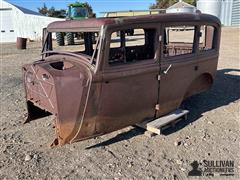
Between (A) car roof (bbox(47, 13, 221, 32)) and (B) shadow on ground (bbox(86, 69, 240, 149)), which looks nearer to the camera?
(A) car roof (bbox(47, 13, 221, 32))

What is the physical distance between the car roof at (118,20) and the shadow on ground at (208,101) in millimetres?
1694

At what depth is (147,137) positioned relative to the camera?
4281 millimetres

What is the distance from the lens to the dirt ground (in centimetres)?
343

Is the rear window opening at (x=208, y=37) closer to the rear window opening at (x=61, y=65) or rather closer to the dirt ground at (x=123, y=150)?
the dirt ground at (x=123, y=150)

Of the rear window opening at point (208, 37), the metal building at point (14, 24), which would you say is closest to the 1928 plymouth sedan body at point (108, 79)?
the rear window opening at point (208, 37)

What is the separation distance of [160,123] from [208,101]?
2.03 metres

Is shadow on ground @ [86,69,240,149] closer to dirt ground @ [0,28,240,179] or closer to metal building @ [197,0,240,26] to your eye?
dirt ground @ [0,28,240,179]

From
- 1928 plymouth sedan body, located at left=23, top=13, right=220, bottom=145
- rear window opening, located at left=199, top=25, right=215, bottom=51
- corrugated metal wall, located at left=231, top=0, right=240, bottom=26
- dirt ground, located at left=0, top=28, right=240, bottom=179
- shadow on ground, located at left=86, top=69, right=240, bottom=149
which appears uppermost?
corrugated metal wall, located at left=231, top=0, right=240, bottom=26

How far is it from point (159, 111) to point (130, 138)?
65 cm

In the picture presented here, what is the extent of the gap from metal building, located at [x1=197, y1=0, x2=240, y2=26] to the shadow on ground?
2594 cm

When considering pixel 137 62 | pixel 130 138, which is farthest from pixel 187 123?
pixel 137 62

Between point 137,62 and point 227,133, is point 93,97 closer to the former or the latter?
point 137,62

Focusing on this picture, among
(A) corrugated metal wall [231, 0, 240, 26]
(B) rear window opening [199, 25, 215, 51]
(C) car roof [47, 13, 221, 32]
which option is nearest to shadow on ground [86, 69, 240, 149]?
(B) rear window opening [199, 25, 215, 51]

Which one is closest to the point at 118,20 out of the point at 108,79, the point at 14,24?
the point at 108,79
